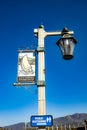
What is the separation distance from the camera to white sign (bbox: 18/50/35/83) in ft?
21.0

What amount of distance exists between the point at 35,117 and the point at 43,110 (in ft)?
0.64

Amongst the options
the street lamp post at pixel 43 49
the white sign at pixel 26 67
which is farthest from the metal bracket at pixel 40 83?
the white sign at pixel 26 67

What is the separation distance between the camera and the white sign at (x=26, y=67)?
639 cm

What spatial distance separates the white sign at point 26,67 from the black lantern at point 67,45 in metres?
0.95

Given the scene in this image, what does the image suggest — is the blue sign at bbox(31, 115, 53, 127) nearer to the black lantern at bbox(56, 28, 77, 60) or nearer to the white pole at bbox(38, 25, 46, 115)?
the white pole at bbox(38, 25, 46, 115)

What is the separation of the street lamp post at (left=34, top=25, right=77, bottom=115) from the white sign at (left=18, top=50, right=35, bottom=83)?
0.36 m

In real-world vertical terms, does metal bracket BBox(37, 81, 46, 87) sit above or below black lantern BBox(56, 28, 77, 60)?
below

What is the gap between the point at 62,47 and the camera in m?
5.72

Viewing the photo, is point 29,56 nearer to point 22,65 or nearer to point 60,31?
point 22,65

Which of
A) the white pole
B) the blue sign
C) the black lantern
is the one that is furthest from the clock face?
the blue sign

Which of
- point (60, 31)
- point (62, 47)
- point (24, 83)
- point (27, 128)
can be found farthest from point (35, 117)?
point (27, 128)

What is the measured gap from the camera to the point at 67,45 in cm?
571

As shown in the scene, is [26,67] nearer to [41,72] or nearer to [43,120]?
[41,72]

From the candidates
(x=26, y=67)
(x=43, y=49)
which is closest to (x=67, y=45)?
(x=43, y=49)
